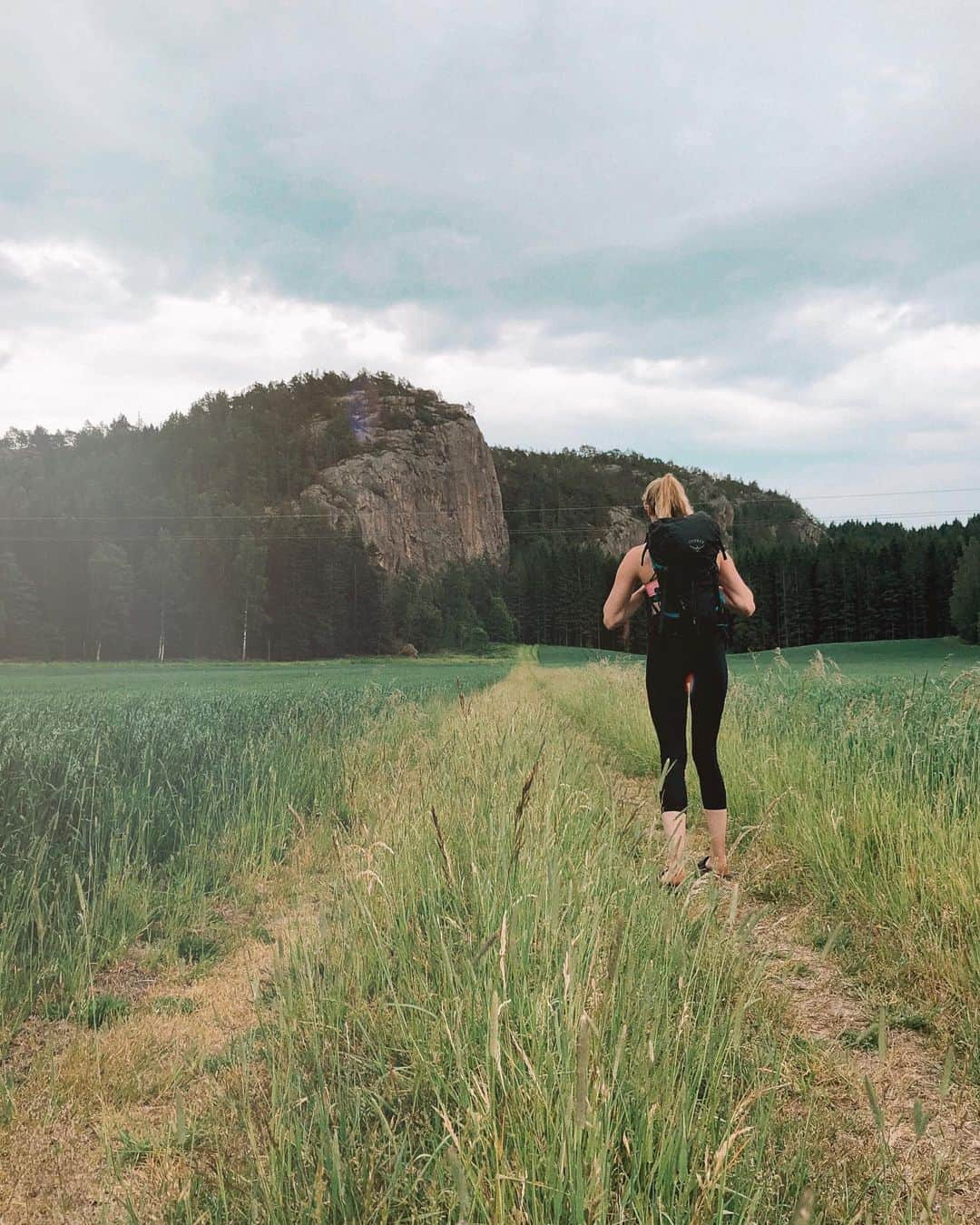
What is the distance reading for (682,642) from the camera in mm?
5062

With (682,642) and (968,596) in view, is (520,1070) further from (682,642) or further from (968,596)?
(968,596)

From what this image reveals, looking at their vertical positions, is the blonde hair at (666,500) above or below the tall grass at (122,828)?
above

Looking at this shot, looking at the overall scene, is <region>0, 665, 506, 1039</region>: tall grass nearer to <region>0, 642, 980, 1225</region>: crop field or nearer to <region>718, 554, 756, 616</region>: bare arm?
<region>0, 642, 980, 1225</region>: crop field

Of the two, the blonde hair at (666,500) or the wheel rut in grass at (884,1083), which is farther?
the blonde hair at (666,500)

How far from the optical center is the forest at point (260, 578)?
66250 mm

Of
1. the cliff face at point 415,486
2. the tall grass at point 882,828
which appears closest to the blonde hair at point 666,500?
the tall grass at point 882,828

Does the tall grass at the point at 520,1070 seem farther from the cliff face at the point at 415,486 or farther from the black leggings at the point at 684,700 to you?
the cliff face at the point at 415,486

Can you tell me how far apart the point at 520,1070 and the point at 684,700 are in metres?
3.58

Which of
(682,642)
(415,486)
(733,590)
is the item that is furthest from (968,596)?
(415,486)

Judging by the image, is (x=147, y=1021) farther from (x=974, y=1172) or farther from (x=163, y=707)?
A: (x=163, y=707)

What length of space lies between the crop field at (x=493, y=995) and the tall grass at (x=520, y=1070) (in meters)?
0.02

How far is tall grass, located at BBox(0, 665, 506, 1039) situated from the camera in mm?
3900

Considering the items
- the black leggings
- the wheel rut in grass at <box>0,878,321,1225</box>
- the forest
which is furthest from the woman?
the forest

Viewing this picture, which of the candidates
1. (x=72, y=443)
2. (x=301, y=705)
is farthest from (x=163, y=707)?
(x=72, y=443)
